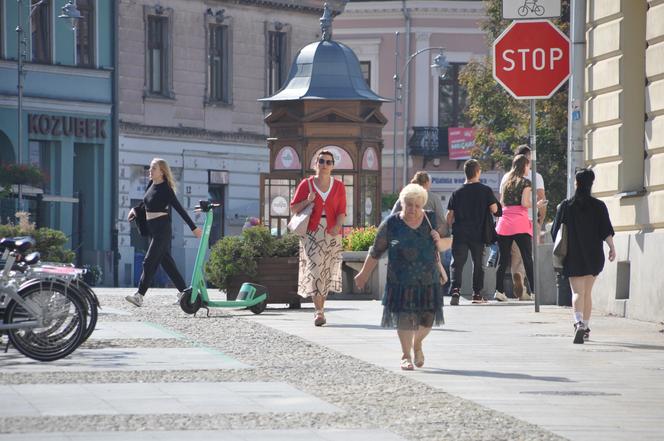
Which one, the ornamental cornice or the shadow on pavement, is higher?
the ornamental cornice

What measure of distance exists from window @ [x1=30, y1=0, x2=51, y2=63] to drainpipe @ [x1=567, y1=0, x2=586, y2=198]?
25.8 metres

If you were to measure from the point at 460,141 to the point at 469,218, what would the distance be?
42914mm

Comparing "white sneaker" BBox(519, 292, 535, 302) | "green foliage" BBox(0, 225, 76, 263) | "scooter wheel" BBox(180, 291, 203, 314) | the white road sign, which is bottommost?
"white sneaker" BBox(519, 292, 535, 302)

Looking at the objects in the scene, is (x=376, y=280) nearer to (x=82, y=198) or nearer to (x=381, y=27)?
(x=82, y=198)

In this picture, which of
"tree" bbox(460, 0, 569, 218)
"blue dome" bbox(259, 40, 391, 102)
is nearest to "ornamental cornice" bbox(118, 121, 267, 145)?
"tree" bbox(460, 0, 569, 218)

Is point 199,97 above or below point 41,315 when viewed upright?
above

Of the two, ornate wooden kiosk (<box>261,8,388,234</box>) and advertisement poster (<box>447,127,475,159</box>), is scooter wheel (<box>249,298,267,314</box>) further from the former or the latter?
advertisement poster (<box>447,127,475,159</box>)

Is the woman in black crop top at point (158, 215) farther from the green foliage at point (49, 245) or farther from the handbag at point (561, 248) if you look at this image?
the handbag at point (561, 248)

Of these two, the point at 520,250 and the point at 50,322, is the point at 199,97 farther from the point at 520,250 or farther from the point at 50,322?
the point at 50,322

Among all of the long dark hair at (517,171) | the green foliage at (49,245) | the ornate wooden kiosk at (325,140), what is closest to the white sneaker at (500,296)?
the long dark hair at (517,171)

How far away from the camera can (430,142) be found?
220ft

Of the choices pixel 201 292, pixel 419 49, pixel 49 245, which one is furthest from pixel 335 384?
pixel 419 49

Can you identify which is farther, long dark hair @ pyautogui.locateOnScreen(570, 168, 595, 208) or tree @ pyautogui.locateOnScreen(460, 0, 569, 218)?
tree @ pyautogui.locateOnScreen(460, 0, 569, 218)

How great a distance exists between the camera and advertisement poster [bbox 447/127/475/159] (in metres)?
66.1
